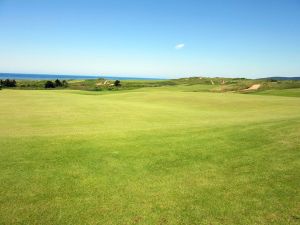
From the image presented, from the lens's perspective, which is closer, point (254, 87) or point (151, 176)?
point (151, 176)

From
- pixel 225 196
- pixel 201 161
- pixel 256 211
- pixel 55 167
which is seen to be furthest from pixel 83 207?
pixel 201 161

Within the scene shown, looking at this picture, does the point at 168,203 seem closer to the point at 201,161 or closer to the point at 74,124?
the point at 201,161

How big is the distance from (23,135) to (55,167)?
19.4 ft

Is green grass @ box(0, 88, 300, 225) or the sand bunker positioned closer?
green grass @ box(0, 88, 300, 225)

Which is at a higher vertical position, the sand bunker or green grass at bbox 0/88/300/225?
the sand bunker

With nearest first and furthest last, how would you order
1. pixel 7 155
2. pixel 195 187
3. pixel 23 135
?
1. pixel 195 187
2. pixel 7 155
3. pixel 23 135

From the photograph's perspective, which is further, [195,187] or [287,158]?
[287,158]

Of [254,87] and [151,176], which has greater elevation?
[254,87]

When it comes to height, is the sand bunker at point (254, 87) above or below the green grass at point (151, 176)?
above

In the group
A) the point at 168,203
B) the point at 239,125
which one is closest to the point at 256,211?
the point at 168,203

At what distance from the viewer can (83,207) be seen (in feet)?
24.1

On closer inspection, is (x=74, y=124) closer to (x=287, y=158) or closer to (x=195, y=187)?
(x=195, y=187)

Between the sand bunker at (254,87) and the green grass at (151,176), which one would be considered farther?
the sand bunker at (254,87)

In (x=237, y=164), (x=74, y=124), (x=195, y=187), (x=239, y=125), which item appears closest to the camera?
(x=195, y=187)
